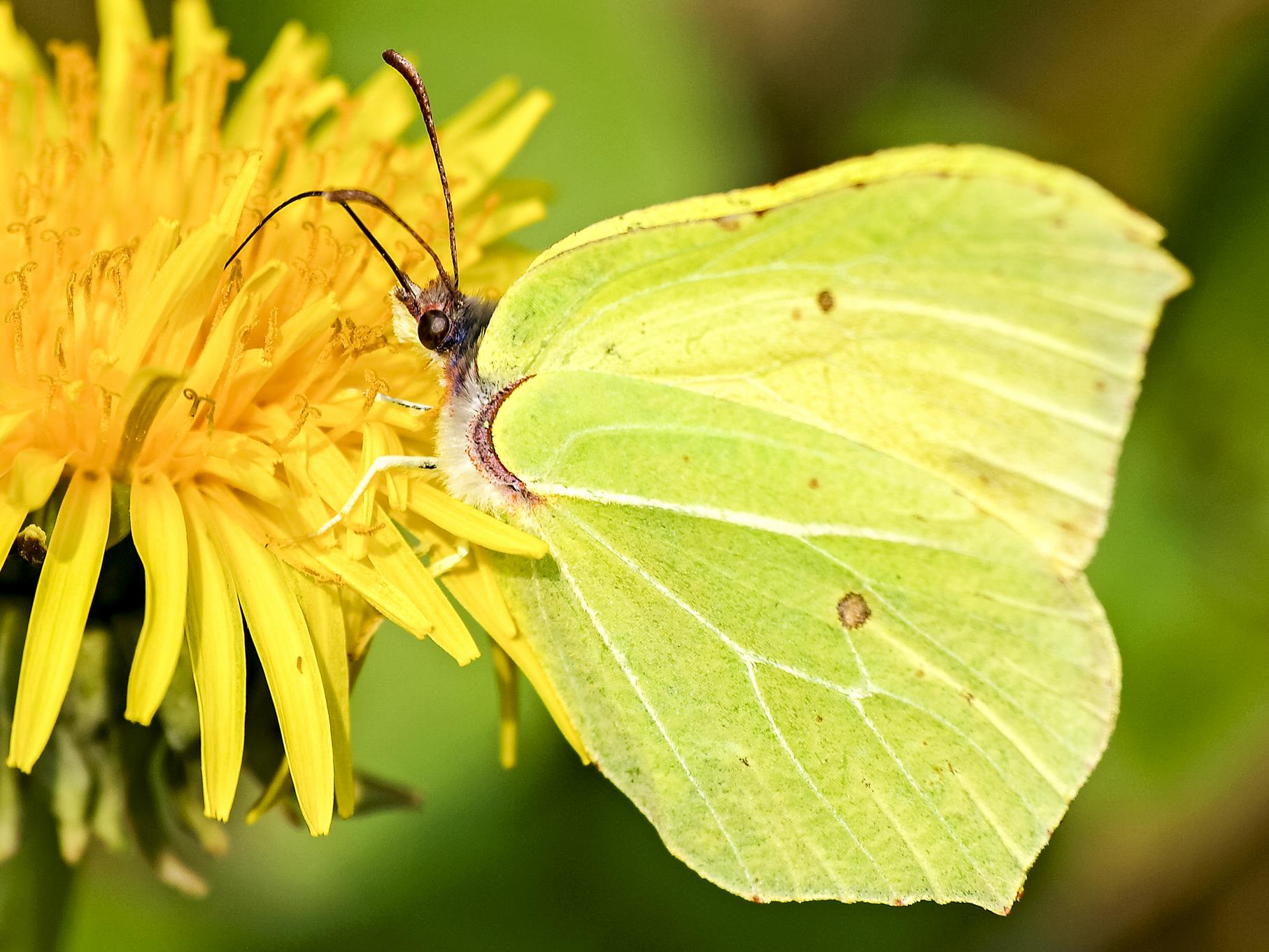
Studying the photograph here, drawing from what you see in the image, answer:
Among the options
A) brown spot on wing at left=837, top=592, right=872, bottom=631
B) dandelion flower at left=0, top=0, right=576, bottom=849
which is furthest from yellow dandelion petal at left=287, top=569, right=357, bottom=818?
brown spot on wing at left=837, top=592, right=872, bottom=631

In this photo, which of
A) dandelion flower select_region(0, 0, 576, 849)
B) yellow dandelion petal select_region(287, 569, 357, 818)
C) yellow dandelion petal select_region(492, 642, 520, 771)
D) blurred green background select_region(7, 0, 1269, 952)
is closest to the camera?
dandelion flower select_region(0, 0, 576, 849)

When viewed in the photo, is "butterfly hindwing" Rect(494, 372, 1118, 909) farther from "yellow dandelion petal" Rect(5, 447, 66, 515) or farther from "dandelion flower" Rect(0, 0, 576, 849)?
"yellow dandelion petal" Rect(5, 447, 66, 515)

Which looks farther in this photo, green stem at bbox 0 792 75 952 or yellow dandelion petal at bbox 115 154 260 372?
green stem at bbox 0 792 75 952

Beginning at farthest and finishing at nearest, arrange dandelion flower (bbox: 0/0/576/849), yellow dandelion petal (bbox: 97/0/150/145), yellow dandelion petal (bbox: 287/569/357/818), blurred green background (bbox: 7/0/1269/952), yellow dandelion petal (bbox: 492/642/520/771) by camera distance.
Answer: blurred green background (bbox: 7/0/1269/952) < yellow dandelion petal (bbox: 97/0/150/145) < yellow dandelion petal (bbox: 492/642/520/771) < yellow dandelion petal (bbox: 287/569/357/818) < dandelion flower (bbox: 0/0/576/849)

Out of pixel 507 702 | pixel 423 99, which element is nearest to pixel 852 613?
pixel 507 702

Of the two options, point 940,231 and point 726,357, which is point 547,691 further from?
point 940,231

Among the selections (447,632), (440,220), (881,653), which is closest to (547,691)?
(447,632)

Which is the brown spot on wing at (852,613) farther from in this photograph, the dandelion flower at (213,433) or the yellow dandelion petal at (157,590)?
the yellow dandelion petal at (157,590)
